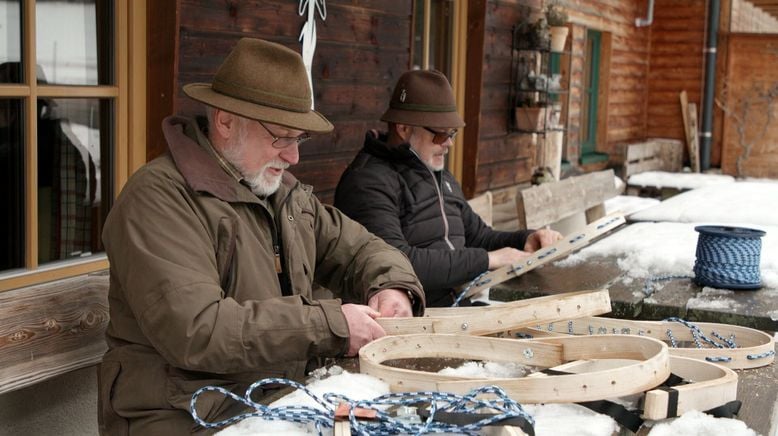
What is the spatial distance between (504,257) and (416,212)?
428 millimetres

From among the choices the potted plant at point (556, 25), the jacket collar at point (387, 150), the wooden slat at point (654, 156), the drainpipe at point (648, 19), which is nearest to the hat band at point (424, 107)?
the jacket collar at point (387, 150)

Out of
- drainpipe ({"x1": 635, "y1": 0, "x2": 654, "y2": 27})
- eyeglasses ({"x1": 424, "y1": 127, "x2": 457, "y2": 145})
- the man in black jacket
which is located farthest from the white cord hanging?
drainpipe ({"x1": 635, "y1": 0, "x2": 654, "y2": 27})

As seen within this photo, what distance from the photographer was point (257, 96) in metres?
2.65

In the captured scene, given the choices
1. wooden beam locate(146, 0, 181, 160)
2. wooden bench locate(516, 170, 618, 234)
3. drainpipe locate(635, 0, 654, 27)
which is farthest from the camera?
drainpipe locate(635, 0, 654, 27)

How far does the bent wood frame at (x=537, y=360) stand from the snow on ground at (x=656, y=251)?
1.33 meters

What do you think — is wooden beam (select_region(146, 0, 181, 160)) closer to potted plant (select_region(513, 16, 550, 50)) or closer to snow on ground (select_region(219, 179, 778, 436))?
snow on ground (select_region(219, 179, 778, 436))

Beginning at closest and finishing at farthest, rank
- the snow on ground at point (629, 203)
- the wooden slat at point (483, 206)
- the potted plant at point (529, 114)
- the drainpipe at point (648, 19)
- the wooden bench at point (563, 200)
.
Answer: the wooden slat at point (483, 206) < the wooden bench at point (563, 200) < the potted plant at point (529, 114) < the snow on ground at point (629, 203) < the drainpipe at point (648, 19)

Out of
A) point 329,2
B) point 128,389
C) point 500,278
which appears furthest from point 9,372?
point 329,2

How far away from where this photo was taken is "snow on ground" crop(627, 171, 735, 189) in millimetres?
11694

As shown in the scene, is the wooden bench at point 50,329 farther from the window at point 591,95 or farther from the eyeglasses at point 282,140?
the window at point 591,95

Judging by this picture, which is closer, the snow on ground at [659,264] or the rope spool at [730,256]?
the snow on ground at [659,264]

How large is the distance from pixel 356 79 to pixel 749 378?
2.95 meters

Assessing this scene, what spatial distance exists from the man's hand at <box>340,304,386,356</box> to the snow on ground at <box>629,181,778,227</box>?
2968 millimetres

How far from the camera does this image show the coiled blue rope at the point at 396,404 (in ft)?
5.97
